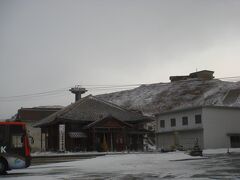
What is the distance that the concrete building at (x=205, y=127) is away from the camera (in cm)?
5088

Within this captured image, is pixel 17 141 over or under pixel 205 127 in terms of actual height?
under

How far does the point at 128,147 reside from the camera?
52812 mm

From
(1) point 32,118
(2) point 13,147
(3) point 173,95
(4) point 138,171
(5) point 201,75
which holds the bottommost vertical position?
(4) point 138,171

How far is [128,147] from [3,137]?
1325 inches

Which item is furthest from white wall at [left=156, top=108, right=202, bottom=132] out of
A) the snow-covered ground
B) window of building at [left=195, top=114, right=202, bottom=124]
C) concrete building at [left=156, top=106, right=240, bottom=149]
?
the snow-covered ground

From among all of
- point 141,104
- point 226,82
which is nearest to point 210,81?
point 226,82

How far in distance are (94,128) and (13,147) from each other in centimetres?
2876

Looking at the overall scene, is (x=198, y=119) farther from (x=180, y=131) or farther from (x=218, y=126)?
(x=180, y=131)

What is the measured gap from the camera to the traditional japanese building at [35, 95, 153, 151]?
162 ft

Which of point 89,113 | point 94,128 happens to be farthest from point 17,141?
point 89,113

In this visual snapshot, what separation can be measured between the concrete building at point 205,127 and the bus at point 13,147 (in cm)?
3036

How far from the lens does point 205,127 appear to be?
50.6 m

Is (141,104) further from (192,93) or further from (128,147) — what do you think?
(128,147)

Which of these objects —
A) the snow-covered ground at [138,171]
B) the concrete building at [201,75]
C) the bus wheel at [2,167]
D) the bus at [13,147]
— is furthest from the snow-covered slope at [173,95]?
the bus wheel at [2,167]
